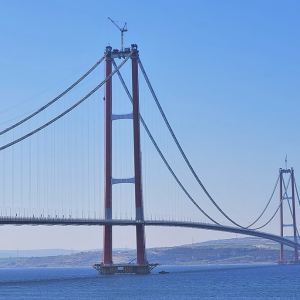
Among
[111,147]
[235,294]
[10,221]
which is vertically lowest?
[235,294]

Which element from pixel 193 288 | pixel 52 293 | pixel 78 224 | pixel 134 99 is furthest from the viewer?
pixel 134 99

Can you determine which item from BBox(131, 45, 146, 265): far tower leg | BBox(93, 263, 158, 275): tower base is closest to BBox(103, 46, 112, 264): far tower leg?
A: BBox(93, 263, 158, 275): tower base

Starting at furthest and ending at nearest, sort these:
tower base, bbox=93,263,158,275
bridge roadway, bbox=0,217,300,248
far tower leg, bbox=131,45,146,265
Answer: tower base, bbox=93,263,158,275
far tower leg, bbox=131,45,146,265
bridge roadway, bbox=0,217,300,248

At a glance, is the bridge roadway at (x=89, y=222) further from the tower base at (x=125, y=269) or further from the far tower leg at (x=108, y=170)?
the tower base at (x=125, y=269)

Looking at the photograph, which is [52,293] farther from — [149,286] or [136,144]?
[136,144]

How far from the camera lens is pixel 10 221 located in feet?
227

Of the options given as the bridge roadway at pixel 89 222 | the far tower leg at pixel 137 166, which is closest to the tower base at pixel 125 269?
the far tower leg at pixel 137 166

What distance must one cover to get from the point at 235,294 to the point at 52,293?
44.1 ft

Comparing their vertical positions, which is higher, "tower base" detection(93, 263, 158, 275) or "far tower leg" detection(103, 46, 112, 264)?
"far tower leg" detection(103, 46, 112, 264)

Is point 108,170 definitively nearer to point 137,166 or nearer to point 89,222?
point 137,166

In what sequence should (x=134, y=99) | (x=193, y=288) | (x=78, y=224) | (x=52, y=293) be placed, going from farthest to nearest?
(x=134, y=99)
(x=78, y=224)
(x=193, y=288)
(x=52, y=293)

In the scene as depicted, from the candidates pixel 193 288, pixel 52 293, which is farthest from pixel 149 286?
pixel 52 293

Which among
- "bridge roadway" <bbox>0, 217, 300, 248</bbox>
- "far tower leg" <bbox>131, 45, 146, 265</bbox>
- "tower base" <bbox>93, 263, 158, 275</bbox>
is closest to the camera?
"bridge roadway" <bbox>0, 217, 300, 248</bbox>

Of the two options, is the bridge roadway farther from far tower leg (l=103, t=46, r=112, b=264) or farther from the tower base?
the tower base
